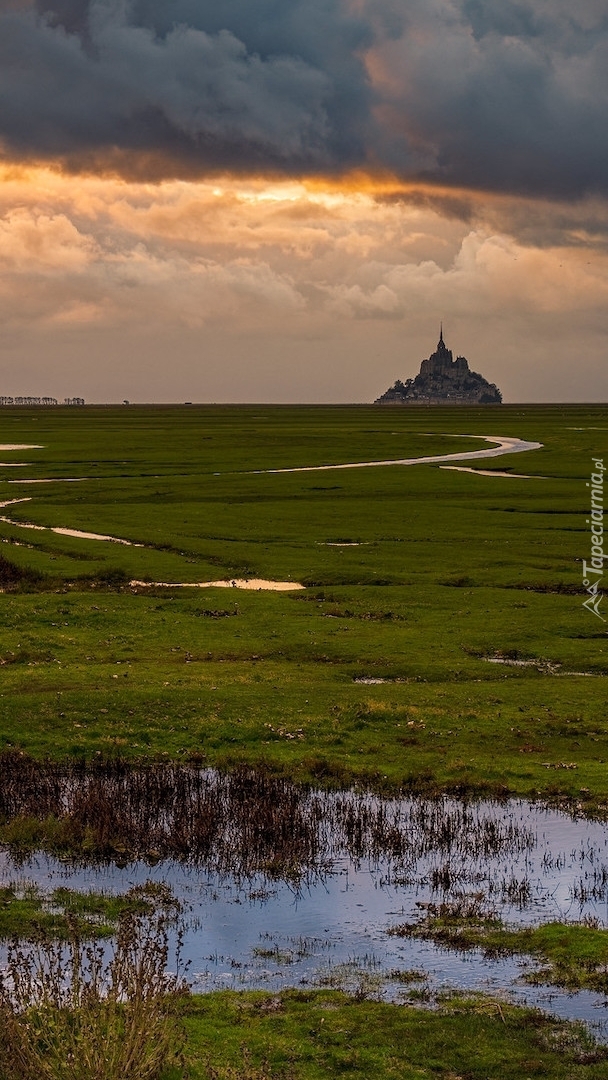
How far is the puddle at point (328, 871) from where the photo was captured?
1570 centimetres

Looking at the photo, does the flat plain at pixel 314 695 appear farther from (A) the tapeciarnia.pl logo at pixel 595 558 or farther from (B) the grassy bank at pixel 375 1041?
(A) the tapeciarnia.pl logo at pixel 595 558

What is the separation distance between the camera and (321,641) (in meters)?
36.1

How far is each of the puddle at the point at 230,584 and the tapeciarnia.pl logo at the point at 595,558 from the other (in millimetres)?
11971

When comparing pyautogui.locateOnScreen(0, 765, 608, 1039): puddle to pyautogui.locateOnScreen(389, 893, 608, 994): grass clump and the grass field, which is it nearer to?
pyautogui.locateOnScreen(389, 893, 608, 994): grass clump

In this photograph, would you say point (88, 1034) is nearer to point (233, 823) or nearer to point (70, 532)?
point (233, 823)

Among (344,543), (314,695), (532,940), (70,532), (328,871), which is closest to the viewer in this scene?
(532,940)

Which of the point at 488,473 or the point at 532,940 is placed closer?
the point at 532,940

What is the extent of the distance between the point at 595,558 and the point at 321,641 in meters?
22.3

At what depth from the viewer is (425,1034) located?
13.5 meters

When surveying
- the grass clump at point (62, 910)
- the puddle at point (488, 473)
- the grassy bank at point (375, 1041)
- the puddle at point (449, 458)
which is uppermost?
the puddle at point (449, 458)

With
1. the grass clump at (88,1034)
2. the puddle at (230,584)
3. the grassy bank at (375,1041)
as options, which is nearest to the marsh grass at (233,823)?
the grassy bank at (375,1041)

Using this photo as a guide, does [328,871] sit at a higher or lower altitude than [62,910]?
lower

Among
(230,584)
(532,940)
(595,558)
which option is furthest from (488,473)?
(532,940)

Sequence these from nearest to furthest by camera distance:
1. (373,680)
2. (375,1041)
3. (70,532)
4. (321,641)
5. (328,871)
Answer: (375,1041) < (328,871) < (373,680) < (321,641) < (70,532)
